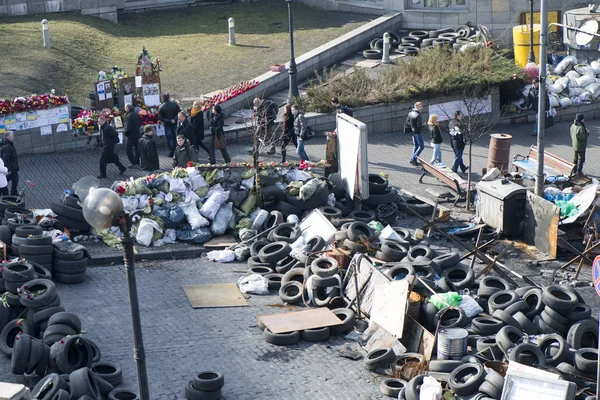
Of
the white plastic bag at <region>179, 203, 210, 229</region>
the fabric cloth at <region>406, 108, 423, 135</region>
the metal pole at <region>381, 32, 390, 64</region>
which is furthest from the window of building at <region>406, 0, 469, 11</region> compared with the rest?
the white plastic bag at <region>179, 203, 210, 229</region>

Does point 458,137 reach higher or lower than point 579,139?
higher

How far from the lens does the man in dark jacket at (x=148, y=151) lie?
22.5 meters

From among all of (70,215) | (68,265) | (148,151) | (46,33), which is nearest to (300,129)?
(148,151)

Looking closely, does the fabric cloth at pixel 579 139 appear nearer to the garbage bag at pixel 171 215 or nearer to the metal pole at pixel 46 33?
the garbage bag at pixel 171 215

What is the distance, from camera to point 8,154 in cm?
2039

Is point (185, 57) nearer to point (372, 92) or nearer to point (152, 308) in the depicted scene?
point (372, 92)

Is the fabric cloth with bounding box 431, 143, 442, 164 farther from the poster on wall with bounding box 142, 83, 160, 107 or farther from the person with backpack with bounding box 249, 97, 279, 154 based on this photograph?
the poster on wall with bounding box 142, 83, 160, 107

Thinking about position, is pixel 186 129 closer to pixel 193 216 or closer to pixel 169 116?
pixel 169 116

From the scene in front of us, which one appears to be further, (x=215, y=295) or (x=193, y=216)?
(x=193, y=216)

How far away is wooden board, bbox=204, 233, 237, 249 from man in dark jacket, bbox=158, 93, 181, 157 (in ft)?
16.3

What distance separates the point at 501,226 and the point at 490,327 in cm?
495

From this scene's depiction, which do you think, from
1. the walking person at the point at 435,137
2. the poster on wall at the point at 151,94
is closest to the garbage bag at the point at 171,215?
the walking person at the point at 435,137

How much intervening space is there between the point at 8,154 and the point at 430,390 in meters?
10.7

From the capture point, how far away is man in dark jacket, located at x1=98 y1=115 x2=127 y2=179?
2198 cm
